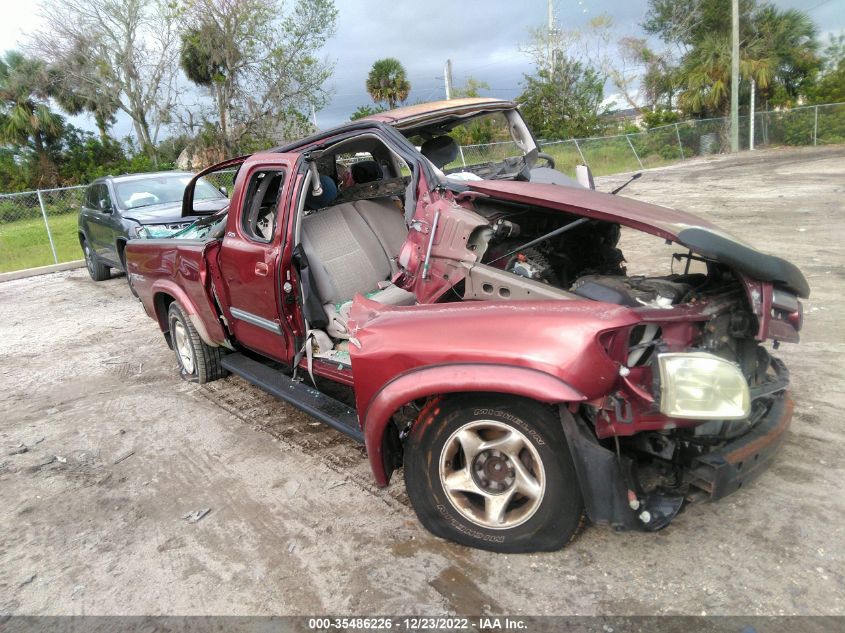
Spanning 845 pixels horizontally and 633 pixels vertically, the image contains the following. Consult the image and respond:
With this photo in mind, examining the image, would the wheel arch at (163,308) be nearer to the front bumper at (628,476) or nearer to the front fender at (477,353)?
the front fender at (477,353)

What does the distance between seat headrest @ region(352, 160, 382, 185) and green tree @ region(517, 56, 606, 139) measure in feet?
87.4

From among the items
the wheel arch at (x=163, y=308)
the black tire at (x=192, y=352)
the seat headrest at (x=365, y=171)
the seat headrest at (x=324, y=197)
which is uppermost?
the seat headrest at (x=365, y=171)

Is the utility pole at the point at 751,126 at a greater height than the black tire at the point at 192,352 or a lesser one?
greater

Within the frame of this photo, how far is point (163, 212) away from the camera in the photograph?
9367 mm

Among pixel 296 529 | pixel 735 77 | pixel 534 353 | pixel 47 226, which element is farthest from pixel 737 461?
pixel 735 77

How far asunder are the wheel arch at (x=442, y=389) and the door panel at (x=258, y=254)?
137 centimetres

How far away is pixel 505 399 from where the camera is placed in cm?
251

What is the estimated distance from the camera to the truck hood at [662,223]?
2.48m

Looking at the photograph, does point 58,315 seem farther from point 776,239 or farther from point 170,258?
point 776,239

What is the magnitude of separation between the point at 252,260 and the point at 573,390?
262cm

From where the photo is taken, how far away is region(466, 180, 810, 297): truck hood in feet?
8.13

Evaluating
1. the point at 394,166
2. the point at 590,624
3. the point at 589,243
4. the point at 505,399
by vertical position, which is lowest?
the point at 590,624

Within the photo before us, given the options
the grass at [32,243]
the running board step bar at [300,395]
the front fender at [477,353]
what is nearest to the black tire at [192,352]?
the running board step bar at [300,395]

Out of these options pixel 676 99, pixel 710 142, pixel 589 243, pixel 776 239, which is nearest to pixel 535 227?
pixel 589 243
